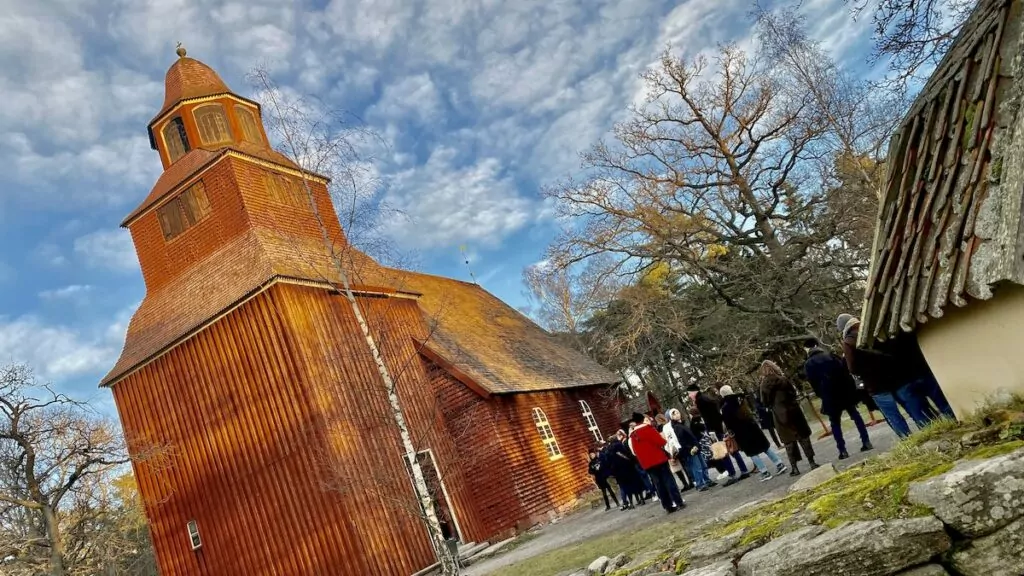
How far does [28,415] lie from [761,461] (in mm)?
18498

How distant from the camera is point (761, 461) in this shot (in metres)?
10.5

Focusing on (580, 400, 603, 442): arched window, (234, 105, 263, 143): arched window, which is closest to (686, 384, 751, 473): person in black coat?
(580, 400, 603, 442): arched window

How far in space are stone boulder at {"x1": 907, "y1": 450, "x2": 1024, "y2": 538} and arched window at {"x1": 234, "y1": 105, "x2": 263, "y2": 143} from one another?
2124 cm

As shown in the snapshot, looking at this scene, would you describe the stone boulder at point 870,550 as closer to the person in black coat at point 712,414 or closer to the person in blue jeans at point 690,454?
the person in black coat at point 712,414

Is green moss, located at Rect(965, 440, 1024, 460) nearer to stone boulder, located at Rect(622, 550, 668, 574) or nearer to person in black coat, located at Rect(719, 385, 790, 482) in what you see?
stone boulder, located at Rect(622, 550, 668, 574)

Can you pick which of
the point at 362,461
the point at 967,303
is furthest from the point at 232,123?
the point at 967,303

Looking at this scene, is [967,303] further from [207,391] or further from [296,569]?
[207,391]

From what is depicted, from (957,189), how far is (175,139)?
2150 centimetres

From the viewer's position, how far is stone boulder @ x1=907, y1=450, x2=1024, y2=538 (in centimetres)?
367

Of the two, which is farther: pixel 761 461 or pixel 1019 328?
pixel 761 461

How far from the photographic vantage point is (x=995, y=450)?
4215mm

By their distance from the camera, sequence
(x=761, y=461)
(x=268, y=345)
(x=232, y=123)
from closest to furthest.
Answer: (x=761, y=461) → (x=268, y=345) → (x=232, y=123)

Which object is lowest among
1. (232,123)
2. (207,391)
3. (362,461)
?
(362,461)

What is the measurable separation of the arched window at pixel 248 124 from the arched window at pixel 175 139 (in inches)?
66.7
